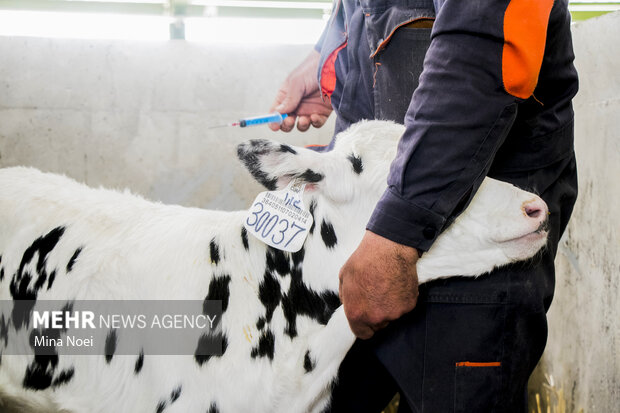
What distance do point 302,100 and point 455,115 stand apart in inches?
46.5

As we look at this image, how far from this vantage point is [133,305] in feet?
5.05

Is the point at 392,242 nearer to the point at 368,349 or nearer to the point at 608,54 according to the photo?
the point at 368,349

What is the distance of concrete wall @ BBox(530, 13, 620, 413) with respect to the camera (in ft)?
7.22

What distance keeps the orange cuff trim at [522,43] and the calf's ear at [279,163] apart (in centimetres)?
54

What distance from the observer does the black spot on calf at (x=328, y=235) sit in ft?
4.81

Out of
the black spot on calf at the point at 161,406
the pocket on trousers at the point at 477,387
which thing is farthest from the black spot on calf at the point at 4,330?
the pocket on trousers at the point at 477,387

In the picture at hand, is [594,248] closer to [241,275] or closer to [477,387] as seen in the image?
[477,387]

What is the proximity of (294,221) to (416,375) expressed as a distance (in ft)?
1.72

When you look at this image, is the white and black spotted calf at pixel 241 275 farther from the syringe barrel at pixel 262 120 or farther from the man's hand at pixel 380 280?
the syringe barrel at pixel 262 120

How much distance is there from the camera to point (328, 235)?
1.47m

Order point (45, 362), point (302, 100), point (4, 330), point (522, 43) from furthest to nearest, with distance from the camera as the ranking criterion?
1. point (302, 100)
2. point (4, 330)
3. point (45, 362)
4. point (522, 43)

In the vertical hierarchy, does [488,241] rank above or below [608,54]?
below

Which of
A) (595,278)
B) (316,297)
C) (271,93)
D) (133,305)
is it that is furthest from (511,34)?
(271,93)

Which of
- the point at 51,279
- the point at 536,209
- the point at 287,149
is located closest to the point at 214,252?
the point at 287,149
